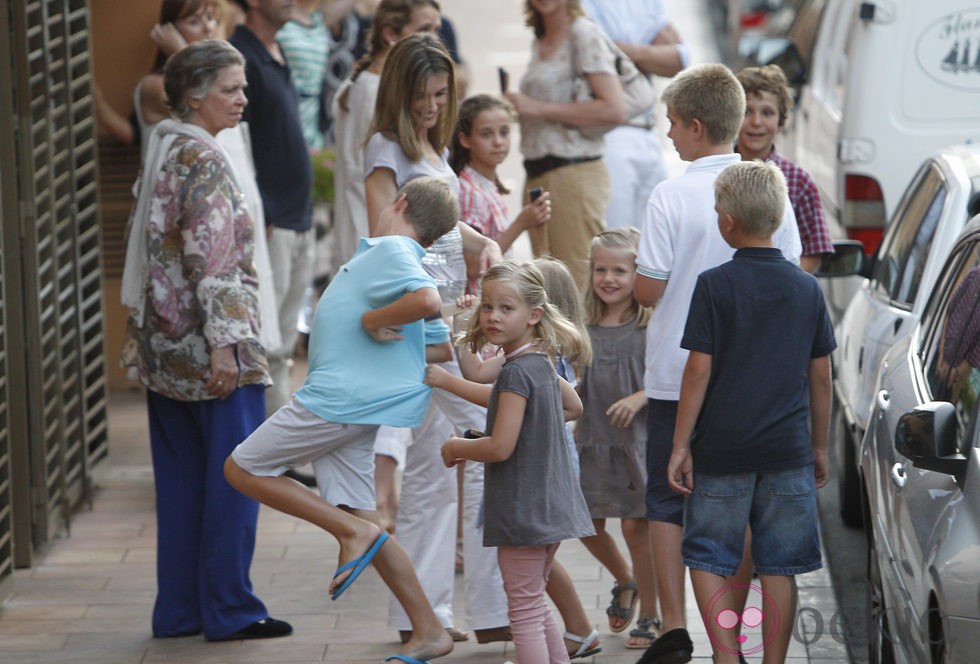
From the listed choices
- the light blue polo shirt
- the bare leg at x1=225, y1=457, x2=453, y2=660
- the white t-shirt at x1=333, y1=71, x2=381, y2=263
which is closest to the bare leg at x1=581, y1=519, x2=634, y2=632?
the bare leg at x1=225, y1=457, x2=453, y2=660

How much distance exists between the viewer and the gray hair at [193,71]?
18.8ft

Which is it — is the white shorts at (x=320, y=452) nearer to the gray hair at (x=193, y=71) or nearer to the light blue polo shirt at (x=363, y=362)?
the light blue polo shirt at (x=363, y=362)

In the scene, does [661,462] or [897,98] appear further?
[897,98]

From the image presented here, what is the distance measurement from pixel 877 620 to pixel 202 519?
2.38m

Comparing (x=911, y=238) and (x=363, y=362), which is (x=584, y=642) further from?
(x=911, y=238)

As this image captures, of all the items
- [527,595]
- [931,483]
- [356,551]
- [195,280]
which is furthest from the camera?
[195,280]

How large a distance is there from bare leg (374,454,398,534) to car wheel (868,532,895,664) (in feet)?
7.58

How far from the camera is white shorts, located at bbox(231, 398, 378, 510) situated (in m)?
5.23

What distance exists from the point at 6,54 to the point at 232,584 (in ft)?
7.72

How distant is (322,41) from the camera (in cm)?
962

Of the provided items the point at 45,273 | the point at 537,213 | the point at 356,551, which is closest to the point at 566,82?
the point at 537,213

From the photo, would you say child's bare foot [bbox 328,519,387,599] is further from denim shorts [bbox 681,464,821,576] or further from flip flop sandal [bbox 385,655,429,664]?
denim shorts [bbox 681,464,821,576]

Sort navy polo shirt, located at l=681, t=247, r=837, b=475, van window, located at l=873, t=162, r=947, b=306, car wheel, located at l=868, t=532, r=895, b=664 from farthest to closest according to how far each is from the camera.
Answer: van window, located at l=873, t=162, r=947, b=306 < car wheel, located at l=868, t=532, r=895, b=664 < navy polo shirt, located at l=681, t=247, r=837, b=475

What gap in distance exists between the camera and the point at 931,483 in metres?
4.20
